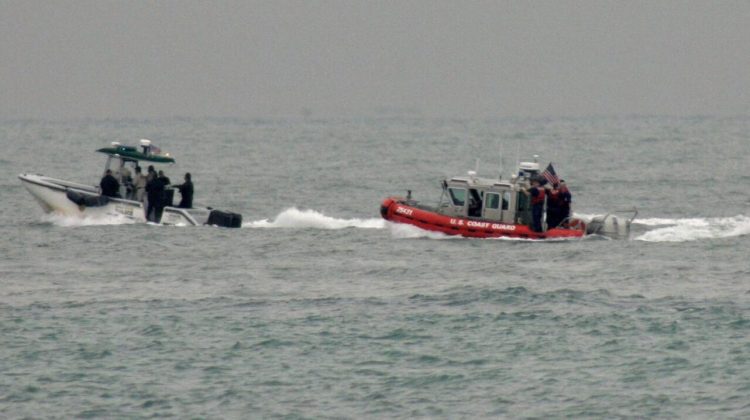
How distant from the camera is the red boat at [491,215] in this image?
36.5m

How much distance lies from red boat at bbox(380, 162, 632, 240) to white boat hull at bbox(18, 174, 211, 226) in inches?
240

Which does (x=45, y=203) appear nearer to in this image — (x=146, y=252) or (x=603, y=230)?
(x=146, y=252)

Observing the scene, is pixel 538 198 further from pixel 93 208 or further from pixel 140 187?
pixel 93 208

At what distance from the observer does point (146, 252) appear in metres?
34.0

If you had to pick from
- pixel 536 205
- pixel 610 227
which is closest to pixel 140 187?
pixel 536 205

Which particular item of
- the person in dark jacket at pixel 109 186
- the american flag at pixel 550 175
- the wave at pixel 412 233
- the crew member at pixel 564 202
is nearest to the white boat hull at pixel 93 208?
the person in dark jacket at pixel 109 186

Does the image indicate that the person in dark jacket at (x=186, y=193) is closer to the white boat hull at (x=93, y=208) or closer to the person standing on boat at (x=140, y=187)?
the white boat hull at (x=93, y=208)

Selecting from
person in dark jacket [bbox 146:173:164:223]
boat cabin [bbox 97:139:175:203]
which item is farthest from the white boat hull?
boat cabin [bbox 97:139:175:203]

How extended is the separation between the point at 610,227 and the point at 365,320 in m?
13.3

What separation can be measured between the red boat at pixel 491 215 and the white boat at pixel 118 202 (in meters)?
5.77

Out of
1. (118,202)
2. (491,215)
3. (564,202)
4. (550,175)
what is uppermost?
(550,175)

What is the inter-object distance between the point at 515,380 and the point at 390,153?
248ft

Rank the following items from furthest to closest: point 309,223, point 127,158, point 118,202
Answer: point 309,223 < point 127,158 < point 118,202

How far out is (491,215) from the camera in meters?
37.0
